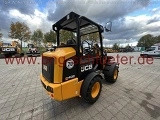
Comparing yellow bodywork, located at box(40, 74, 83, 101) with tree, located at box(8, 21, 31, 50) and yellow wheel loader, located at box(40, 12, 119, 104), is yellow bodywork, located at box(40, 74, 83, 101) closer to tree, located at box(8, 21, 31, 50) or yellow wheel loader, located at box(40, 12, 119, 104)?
yellow wheel loader, located at box(40, 12, 119, 104)

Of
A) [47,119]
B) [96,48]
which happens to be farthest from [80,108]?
[96,48]

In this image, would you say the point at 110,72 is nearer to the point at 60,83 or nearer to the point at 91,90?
the point at 91,90

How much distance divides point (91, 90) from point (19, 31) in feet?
101

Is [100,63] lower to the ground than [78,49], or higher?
lower

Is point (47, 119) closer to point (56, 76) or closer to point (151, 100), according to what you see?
point (56, 76)

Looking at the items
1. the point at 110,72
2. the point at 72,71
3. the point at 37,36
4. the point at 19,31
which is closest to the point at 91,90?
the point at 72,71

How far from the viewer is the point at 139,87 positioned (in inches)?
177

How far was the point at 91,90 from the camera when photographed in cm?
315

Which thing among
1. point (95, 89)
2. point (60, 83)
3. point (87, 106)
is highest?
point (60, 83)

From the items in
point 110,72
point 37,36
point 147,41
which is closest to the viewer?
point 110,72

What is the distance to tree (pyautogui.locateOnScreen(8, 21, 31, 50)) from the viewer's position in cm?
2856

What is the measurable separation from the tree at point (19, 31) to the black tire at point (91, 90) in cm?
2993

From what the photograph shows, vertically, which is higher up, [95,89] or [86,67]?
[86,67]

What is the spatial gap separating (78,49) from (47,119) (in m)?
1.82
